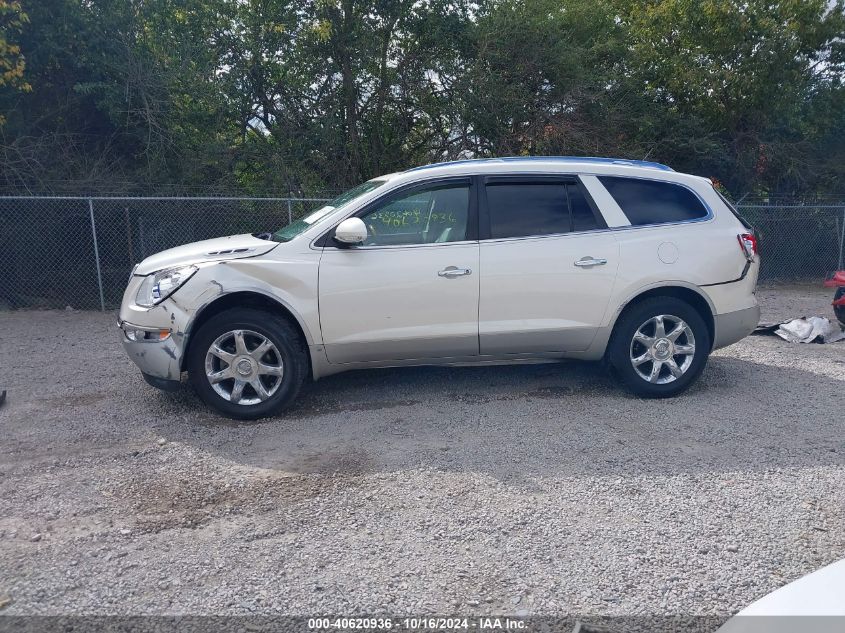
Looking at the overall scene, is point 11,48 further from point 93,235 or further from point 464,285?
point 464,285

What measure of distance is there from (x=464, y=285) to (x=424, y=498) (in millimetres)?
2032

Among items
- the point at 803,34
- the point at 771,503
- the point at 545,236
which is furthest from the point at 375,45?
the point at 771,503

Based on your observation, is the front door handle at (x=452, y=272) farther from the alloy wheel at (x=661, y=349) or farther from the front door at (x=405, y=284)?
the alloy wheel at (x=661, y=349)

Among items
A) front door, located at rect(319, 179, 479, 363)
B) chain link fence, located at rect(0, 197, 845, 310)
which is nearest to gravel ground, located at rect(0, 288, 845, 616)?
front door, located at rect(319, 179, 479, 363)

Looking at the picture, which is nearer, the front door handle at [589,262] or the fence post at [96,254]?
the front door handle at [589,262]

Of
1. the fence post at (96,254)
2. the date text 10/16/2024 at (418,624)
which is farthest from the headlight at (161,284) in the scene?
the fence post at (96,254)

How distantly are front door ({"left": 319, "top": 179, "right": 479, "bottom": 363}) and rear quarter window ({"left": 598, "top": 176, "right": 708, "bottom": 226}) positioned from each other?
130 centimetres

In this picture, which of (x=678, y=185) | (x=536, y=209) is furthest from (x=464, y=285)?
(x=678, y=185)

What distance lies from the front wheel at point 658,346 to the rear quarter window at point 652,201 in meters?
0.72

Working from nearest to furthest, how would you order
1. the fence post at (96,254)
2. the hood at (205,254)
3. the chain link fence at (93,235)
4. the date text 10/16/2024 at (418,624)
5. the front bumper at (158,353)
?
the date text 10/16/2024 at (418,624) < the front bumper at (158,353) < the hood at (205,254) < the fence post at (96,254) < the chain link fence at (93,235)

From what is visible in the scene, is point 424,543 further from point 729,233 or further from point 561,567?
point 729,233

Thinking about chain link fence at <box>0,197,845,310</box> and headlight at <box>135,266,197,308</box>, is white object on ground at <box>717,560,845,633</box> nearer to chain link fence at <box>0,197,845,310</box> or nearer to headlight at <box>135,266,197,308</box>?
headlight at <box>135,266,197,308</box>

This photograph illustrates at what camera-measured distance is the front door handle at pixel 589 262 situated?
19.1 feet

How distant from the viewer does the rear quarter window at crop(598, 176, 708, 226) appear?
609 centimetres
